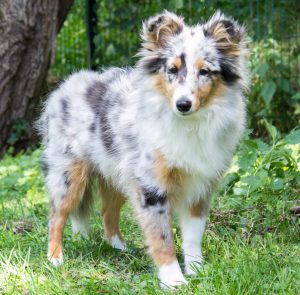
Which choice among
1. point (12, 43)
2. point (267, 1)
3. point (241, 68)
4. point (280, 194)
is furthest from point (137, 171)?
point (267, 1)

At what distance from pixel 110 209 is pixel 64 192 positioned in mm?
481

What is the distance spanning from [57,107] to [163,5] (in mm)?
5035

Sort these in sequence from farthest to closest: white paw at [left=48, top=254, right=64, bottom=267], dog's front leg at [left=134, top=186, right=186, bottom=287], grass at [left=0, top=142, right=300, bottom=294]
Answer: white paw at [left=48, top=254, right=64, bottom=267] < dog's front leg at [left=134, top=186, right=186, bottom=287] < grass at [left=0, top=142, right=300, bottom=294]

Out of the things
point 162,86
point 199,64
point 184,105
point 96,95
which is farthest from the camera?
point 96,95

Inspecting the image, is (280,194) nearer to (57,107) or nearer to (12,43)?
(57,107)

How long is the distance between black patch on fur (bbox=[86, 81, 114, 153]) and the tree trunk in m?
3.81

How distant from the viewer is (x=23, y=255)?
16.0ft

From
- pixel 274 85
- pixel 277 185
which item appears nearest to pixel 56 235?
pixel 277 185

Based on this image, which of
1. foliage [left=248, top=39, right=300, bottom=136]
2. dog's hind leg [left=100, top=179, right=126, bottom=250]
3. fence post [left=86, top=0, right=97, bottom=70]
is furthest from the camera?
fence post [left=86, top=0, right=97, bottom=70]

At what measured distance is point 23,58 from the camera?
8.91 m

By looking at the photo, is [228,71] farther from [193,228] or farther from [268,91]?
[268,91]

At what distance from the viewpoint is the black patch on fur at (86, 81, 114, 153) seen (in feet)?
15.9

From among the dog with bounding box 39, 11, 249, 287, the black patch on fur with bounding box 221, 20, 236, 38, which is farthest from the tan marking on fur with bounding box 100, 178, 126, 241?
the black patch on fur with bounding box 221, 20, 236, 38

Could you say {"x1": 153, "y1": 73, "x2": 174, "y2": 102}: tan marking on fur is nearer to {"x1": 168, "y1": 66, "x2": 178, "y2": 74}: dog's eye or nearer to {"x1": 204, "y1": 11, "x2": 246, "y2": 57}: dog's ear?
{"x1": 168, "y1": 66, "x2": 178, "y2": 74}: dog's eye
